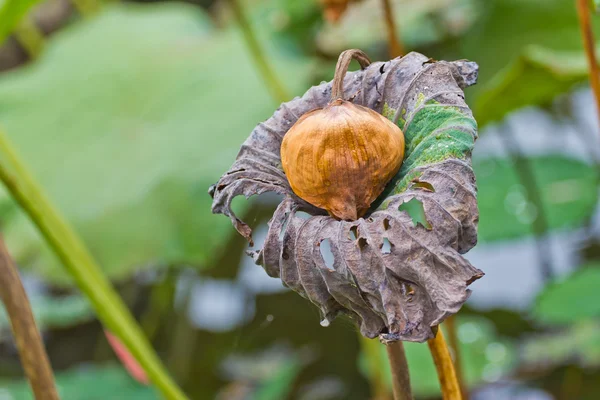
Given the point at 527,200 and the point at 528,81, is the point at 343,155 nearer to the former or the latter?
the point at 528,81

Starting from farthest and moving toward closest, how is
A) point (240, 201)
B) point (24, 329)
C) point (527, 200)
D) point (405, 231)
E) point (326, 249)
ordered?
point (527, 200) < point (240, 201) < point (326, 249) < point (24, 329) < point (405, 231)

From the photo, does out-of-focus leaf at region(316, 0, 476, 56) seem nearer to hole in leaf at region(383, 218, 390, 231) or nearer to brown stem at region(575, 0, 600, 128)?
brown stem at region(575, 0, 600, 128)

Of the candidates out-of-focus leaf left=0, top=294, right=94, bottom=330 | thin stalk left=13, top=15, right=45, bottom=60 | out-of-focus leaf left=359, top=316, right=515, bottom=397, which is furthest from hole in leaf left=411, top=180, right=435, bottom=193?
thin stalk left=13, top=15, right=45, bottom=60

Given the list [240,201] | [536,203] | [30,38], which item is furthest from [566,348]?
[30,38]

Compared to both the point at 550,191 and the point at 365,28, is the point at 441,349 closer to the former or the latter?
the point at 365,28

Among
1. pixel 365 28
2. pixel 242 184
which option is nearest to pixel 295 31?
pixel 365 28
